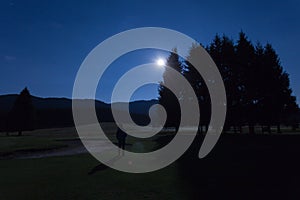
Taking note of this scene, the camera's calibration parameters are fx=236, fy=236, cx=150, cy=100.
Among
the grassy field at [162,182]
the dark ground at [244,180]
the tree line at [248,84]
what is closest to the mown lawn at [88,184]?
the grassy field at [162,182]

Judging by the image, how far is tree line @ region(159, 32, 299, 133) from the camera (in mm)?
30141

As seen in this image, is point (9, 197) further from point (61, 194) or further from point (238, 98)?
point (238, 98)

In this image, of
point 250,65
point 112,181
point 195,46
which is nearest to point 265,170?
A: point 112,181

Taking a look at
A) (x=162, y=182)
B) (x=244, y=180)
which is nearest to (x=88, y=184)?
(x=162, y=182)

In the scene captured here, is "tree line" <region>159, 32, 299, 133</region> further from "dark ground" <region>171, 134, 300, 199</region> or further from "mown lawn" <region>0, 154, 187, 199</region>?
"mown lawn" <region>0, 154, 187, 199</region>

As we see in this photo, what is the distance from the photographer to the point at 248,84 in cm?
3028

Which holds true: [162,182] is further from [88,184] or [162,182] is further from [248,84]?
[248,84]

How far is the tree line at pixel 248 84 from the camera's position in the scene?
30141 millimetres

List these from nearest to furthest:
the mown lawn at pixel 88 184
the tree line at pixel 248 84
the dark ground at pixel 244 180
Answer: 1. the dark ground at pixel 244 180
2. the mown lawn at pixel 88 184
3. the tree line at pixel 248 84

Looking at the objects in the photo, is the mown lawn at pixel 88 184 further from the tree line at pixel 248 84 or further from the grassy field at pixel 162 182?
the tree line at pixel 248 84

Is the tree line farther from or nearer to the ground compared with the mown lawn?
farther from the ground

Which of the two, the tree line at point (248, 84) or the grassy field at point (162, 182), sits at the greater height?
the tree line at point (248, 84)

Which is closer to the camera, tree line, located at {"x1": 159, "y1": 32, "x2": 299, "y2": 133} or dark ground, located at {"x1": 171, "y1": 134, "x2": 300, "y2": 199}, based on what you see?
dark ground, located at {"x1": 171, "y1": 134, "x2": 300, "y2": 199}

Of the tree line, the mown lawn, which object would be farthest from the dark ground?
the tree line
